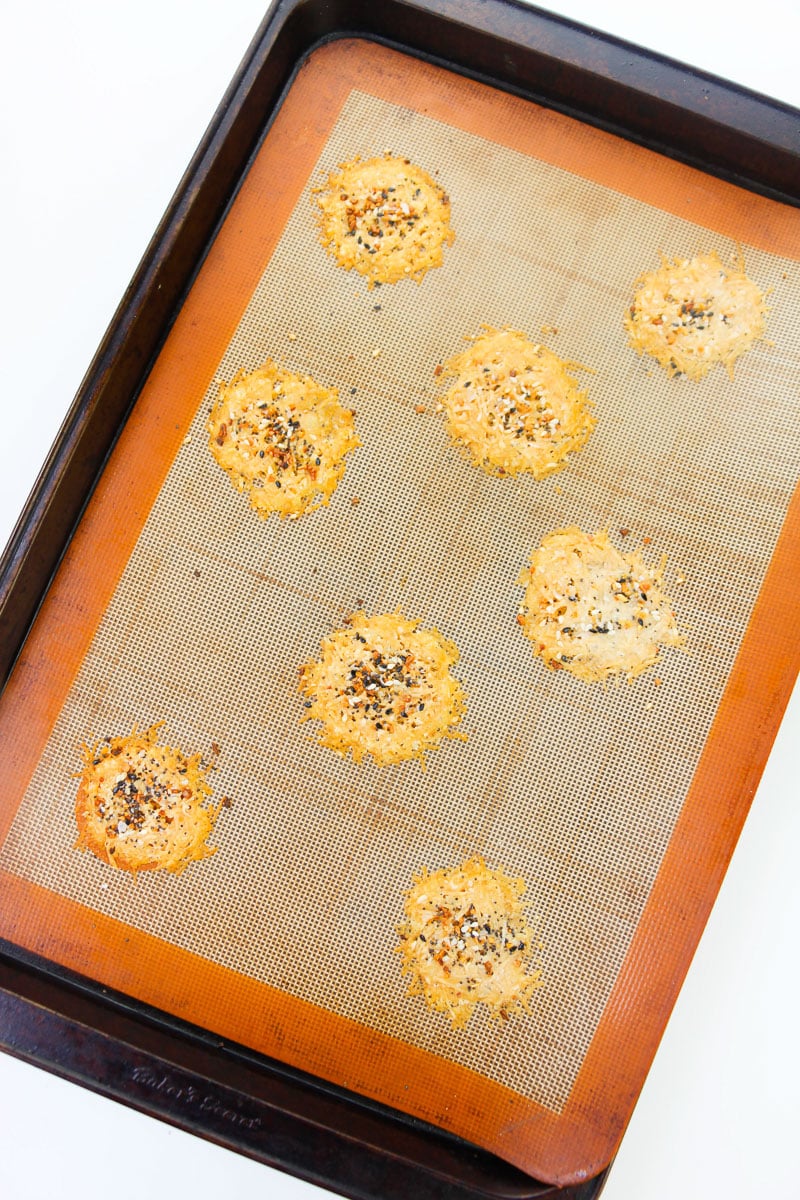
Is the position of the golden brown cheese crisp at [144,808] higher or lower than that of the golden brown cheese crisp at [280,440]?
lower

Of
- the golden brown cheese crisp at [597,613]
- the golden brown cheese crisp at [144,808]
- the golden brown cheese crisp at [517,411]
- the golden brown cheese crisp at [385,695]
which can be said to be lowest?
the golden brown cheese crisp at [144,808]

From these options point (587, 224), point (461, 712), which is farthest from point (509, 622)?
point (587, 224)

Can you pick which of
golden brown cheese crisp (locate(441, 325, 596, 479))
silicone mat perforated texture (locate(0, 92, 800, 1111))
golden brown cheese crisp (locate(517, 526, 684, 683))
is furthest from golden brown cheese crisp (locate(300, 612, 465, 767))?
golden brown cheese crisp (locate(441, 325, 596, 479))

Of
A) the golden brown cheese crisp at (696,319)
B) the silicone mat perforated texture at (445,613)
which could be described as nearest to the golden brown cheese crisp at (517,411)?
the silicone mat perforated texture at (445,613)

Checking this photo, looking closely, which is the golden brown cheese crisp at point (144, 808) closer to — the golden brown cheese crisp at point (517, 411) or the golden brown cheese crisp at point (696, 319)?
the golden brown cheese crisp at point (517, 411)

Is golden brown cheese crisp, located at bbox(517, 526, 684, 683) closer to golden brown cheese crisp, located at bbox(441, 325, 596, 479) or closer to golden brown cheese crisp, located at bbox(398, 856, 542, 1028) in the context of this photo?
golden brown cheese crisp, located at bbox(441, 325, 596, 479)

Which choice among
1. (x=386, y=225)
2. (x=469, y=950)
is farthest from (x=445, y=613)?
(x=386, y=225)
